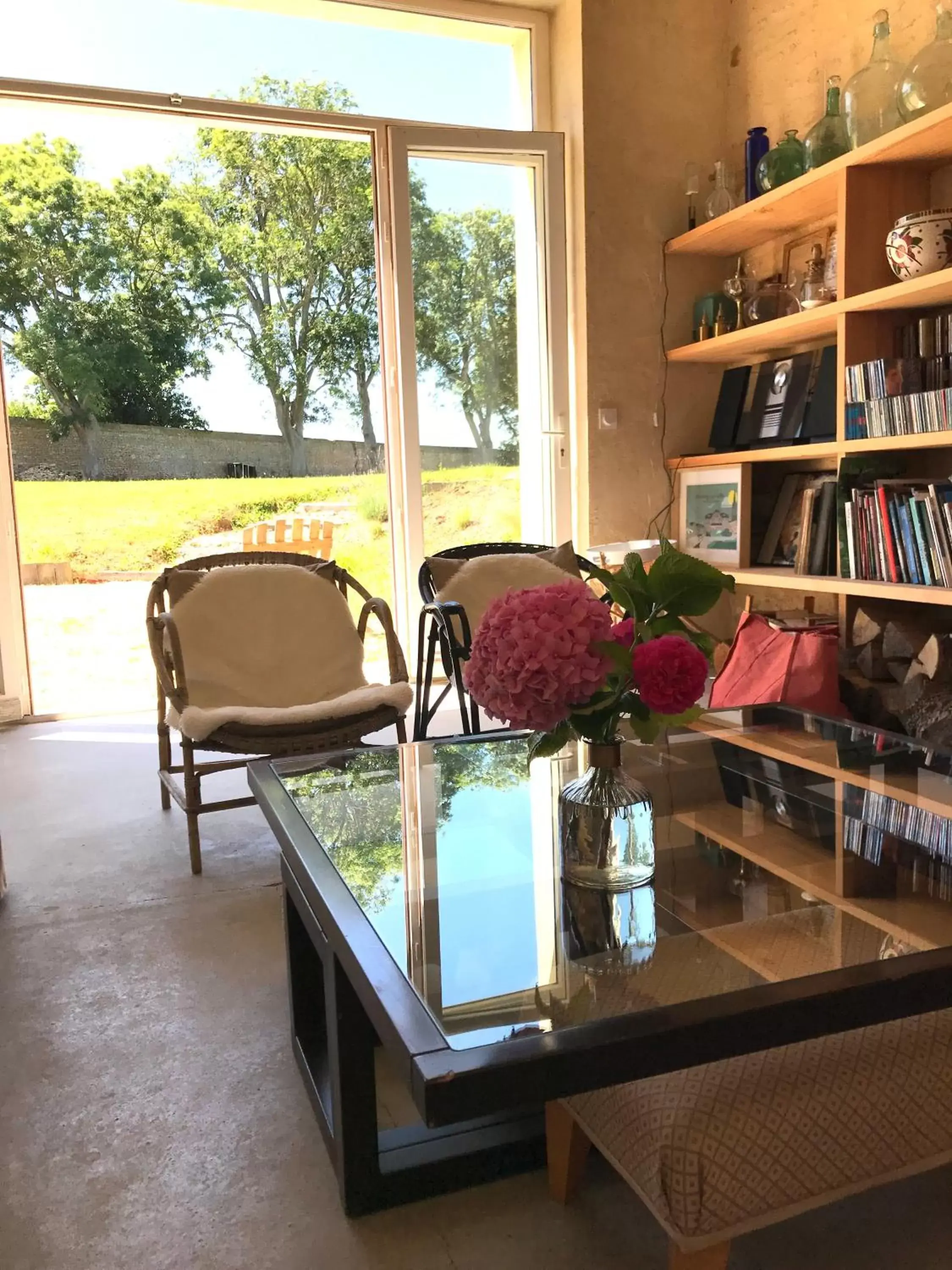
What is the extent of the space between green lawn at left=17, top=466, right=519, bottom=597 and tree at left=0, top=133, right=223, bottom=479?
1.40 feet

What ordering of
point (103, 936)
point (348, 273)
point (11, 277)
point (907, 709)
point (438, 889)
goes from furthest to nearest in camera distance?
point (348, 273) → point (11, 277) → point (907, 709) → point (103, 936) → point (438, 889)

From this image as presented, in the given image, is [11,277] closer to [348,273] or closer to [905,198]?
[348,273]

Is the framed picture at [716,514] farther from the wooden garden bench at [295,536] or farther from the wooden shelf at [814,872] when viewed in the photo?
the wooden shelf at [814,872]

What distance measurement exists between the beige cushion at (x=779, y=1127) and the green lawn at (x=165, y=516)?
3963 mm

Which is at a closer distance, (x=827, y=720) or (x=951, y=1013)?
(x=951, y=1013)

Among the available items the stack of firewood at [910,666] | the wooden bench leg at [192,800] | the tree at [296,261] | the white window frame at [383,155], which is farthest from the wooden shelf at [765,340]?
the wooden bench leg at [192,800]

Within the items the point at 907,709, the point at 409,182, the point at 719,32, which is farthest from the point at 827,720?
the point at 719,32

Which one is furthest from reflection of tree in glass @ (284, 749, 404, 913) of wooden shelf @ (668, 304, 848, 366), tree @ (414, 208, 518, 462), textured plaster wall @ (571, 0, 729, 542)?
tree @ (414, 208, 518, 462)

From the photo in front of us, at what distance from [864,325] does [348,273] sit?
119 inches

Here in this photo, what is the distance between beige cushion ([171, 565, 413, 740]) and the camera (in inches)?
112

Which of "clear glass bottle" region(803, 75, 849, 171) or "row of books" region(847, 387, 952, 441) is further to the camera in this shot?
"clear glass bottle" region(803, 75, 849, 171)

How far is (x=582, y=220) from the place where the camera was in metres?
4.25

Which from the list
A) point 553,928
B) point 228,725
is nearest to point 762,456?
point 228,725

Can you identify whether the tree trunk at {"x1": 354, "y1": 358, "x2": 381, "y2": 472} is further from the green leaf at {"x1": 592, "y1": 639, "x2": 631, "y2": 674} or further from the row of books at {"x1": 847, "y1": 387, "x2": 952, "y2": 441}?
the green leaf at {"x1": 592, "y1": 639, "x2": 631, "y2": 674}
